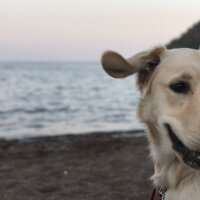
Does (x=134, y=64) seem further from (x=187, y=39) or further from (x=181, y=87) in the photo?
(x=187, y=39)

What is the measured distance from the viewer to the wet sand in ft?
17.6

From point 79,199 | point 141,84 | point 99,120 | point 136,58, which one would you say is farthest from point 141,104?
point 99,120

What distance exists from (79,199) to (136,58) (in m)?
2.69

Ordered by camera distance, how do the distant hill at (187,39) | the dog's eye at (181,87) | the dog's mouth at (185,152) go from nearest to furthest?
1. the dog's mouth at (185,152)
2. the dog's eye at (181,87)
3. the distant hill at (187,39)

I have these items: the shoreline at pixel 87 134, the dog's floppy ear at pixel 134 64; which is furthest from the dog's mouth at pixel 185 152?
the shoreline at pixel 87 134

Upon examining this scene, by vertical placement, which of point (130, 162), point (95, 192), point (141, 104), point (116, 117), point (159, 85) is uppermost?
point (159, 85)

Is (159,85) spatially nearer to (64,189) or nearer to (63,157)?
(64,189)

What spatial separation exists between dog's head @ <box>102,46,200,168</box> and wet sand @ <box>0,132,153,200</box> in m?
2.42

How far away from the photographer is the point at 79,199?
5164 mm

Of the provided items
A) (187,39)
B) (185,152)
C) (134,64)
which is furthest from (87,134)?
(185,152)

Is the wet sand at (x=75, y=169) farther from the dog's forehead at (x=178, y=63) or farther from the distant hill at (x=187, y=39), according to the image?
the dog's forehead at (x=178, y=63)

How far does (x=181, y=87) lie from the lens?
2855 millimetres

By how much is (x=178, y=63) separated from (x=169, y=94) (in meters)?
0.26

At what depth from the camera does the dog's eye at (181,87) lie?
283 centimetres
